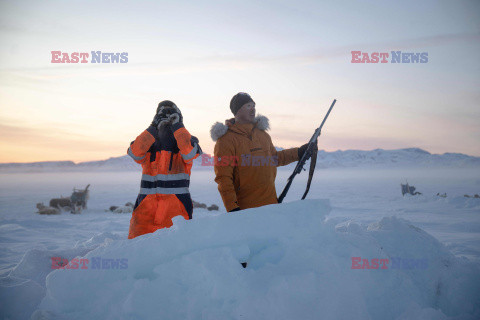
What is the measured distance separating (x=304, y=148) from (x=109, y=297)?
241 cm

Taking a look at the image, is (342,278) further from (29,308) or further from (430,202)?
(430,202)

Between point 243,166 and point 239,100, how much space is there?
74cm

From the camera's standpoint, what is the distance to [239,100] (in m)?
3.32

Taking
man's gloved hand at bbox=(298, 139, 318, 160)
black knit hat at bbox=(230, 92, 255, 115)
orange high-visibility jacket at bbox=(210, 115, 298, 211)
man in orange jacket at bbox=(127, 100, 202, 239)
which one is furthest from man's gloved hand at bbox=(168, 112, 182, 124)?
man's gloved hand at bbox=(298, 139, 318, 160)

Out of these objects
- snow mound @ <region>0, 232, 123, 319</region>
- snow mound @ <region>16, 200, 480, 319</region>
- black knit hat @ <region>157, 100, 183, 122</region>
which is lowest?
snow mound @ <region>0, 232, 123, 319</region>

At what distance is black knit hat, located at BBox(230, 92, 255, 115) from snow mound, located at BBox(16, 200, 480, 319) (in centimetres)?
129

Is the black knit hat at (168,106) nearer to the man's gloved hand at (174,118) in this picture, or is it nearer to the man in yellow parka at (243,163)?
the man's gloved hand at (174,118)

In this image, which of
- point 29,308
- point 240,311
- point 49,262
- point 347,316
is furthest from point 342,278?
point 49,262

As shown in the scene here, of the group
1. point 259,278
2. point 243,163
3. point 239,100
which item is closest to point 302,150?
point 243,163

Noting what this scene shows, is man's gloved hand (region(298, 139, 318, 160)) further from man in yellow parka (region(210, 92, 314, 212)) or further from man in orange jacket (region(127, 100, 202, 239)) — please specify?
man in orange jacket (region(127, 100, 202, 239))

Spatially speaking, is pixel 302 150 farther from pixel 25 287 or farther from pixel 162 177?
pixel 25 287

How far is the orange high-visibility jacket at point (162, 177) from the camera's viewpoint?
2.93 metres

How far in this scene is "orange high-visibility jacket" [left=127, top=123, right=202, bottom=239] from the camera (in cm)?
293

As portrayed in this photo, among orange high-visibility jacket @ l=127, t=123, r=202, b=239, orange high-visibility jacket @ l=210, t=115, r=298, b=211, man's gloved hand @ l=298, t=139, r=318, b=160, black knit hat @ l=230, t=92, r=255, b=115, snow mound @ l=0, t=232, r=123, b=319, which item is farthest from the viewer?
man's gloved hand @ l=298, t=139, r=318, b=160
